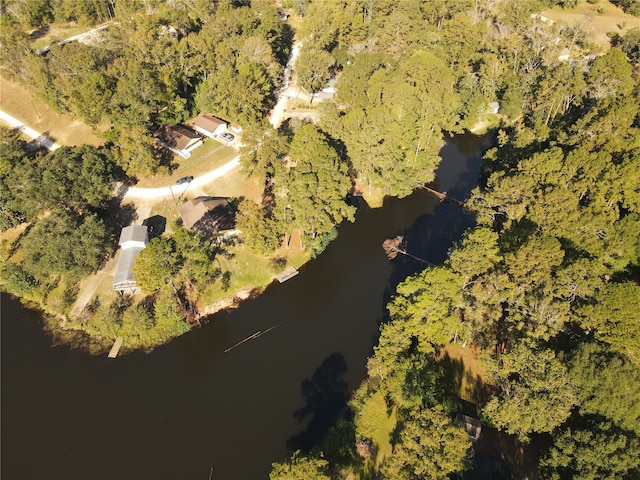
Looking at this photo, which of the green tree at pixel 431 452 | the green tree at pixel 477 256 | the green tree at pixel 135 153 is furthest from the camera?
the green tree at pixel 135 153

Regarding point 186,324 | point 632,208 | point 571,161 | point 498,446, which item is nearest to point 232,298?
point 186,324

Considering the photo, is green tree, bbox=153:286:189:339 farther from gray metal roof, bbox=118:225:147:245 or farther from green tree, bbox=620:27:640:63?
green tree, bbox=620:27:640:63

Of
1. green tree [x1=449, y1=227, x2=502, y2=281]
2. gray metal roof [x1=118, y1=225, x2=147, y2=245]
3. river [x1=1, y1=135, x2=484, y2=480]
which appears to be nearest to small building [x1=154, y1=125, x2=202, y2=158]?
gray metal roof [x1=118, y1=225, x2=147, y2=245]

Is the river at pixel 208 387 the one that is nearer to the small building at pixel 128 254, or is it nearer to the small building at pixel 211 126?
the small building at pixel 128 254

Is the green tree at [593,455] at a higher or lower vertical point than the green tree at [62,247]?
lower

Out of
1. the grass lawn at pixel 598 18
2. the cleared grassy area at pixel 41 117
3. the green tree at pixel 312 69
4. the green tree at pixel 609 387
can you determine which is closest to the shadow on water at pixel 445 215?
the green tree at pixel 609 387
